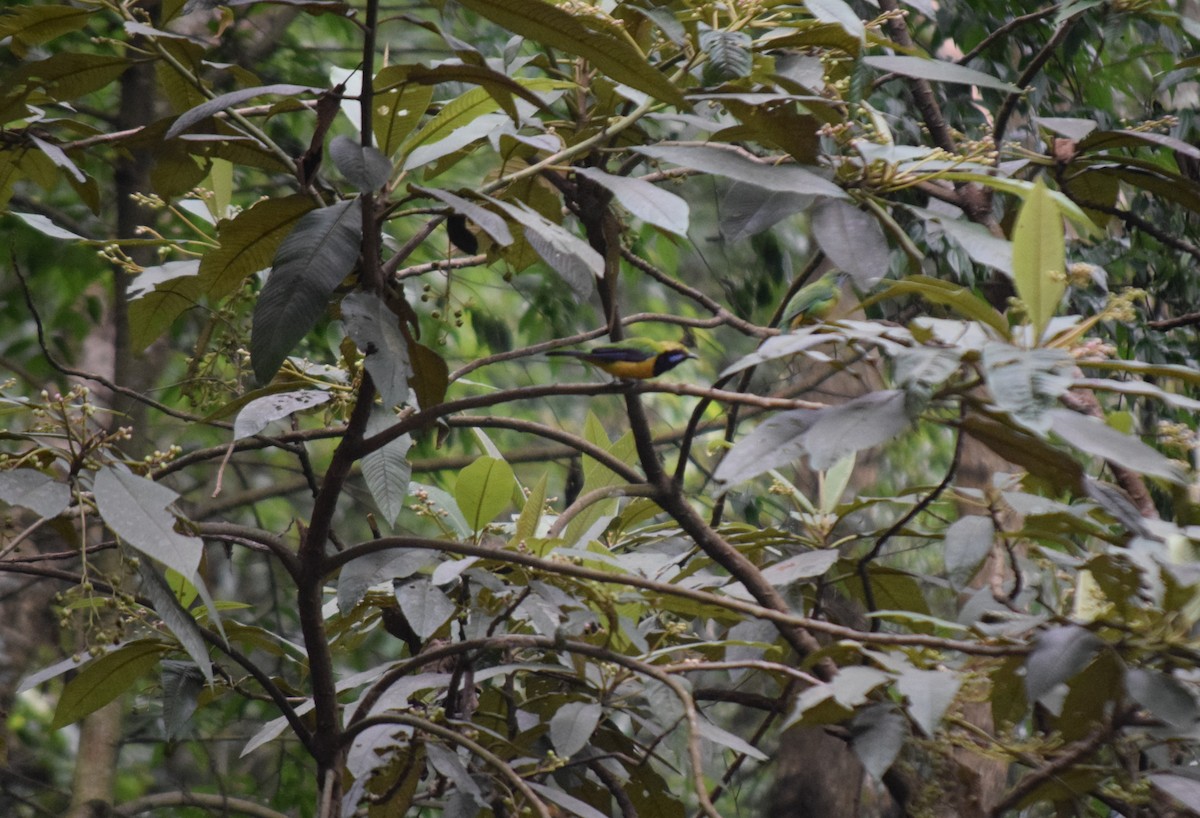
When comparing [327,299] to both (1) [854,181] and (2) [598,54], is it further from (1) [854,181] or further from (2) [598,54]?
(1) [854,181]

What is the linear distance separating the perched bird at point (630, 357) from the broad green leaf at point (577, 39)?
15.8 inches

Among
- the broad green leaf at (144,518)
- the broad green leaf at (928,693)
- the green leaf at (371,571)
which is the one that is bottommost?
the green leaf at (371,571)

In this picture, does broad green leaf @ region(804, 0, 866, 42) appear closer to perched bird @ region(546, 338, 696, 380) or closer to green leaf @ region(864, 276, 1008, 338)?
green leaf @ region(864, 276, 1008, 338)

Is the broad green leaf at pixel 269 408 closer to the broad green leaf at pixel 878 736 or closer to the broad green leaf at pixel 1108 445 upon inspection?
the broad green leaf at pixel 878 736

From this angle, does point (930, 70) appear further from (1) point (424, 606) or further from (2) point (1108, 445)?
(1) point (424, 606)

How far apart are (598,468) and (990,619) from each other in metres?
0.57

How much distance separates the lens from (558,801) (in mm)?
1233

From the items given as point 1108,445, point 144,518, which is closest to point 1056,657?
point 1108,445

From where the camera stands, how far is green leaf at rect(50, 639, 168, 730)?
4.54 ft

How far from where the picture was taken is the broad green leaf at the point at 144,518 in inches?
36.5

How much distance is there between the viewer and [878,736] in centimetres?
110

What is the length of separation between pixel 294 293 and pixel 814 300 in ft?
3.39

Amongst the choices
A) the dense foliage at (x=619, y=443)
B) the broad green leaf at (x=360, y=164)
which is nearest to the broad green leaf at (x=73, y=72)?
the dense foliage at (x=619, y=443)

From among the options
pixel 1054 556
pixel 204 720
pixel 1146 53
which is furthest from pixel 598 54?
pixel 204 720
